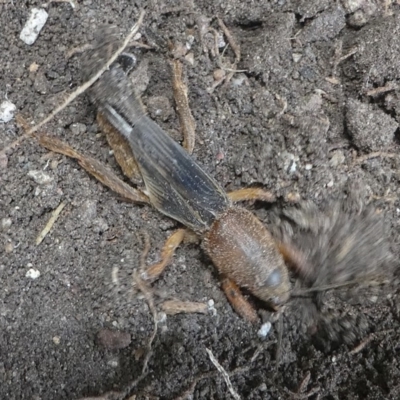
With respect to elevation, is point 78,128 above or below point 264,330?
above

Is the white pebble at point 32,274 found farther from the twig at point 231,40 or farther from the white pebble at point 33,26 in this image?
the twig at point 231,40

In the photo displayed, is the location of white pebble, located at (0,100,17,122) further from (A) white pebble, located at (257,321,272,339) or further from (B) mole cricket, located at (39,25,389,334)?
(A) white pebble, located at (257,321,272,339)

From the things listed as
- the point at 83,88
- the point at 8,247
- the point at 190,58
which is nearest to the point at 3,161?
the point at 8,247

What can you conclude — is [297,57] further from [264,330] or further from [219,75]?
[264,330]

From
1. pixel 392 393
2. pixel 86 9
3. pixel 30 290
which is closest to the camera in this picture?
pixel 392 393

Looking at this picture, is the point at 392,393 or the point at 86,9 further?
the point at 86,9

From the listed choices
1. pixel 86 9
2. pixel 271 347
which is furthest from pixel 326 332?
pixel 86 9

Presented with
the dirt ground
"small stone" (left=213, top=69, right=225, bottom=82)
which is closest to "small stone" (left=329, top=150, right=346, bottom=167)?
the dirt ground

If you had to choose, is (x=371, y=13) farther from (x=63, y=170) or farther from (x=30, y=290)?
(x=30, y=290)
